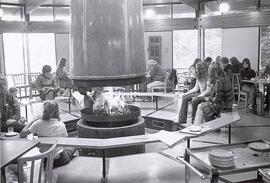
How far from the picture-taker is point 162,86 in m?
9.57

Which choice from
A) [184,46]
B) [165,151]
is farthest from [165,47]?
[165,151]

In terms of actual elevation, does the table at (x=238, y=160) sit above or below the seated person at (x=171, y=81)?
below

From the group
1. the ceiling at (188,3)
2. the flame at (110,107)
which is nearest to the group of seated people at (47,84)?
the flame at (110,107)

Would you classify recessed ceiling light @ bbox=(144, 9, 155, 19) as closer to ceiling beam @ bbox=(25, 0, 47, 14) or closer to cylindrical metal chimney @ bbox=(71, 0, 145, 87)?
ceiling beam @ bbox=(25, 0, 47, 14)

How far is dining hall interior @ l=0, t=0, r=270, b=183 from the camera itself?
395 cm

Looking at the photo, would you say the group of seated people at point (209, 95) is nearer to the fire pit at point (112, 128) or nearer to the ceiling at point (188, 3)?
the fire pit at point (112, 128)

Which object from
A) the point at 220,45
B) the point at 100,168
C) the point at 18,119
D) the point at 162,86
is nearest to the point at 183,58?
the point at 220,45

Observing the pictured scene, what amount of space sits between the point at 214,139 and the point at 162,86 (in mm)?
3755

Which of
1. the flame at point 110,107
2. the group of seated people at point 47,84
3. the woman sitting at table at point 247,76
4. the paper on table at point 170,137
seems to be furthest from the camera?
the woman sitting at table at point 247,76

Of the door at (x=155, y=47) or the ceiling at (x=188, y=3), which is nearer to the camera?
the ceiling at (x=188, y=3)

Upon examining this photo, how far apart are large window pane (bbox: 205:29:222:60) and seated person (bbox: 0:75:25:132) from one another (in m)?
7.07

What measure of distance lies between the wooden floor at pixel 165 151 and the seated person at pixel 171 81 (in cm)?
118

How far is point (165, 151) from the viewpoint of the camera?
5.36m

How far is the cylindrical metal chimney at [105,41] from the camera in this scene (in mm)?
5328
